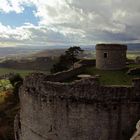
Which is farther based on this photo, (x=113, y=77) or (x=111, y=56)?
Result: (x=111, y=56)

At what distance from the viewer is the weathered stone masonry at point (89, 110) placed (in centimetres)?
2450

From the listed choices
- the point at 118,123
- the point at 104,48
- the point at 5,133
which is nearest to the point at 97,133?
the point at 118,123

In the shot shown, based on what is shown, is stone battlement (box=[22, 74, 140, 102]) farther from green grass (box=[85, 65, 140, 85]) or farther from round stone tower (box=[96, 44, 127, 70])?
round stone tower (box=[96, 44, 127, 70])

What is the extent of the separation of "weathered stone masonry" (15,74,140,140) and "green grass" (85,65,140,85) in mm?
6023

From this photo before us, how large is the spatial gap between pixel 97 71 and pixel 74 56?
2160 cm

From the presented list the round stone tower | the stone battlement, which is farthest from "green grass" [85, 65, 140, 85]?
the stone battlement

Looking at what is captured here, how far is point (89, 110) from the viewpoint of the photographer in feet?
81.4

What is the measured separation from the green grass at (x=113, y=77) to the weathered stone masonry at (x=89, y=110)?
602 cm

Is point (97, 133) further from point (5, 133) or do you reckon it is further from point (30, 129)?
point (5, 133)

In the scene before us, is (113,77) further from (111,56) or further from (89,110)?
(89,110)

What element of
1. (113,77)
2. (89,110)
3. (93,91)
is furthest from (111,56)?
(89,110)

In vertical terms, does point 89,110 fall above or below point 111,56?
below

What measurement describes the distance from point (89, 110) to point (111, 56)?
11712mm

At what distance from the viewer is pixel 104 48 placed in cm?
3497
